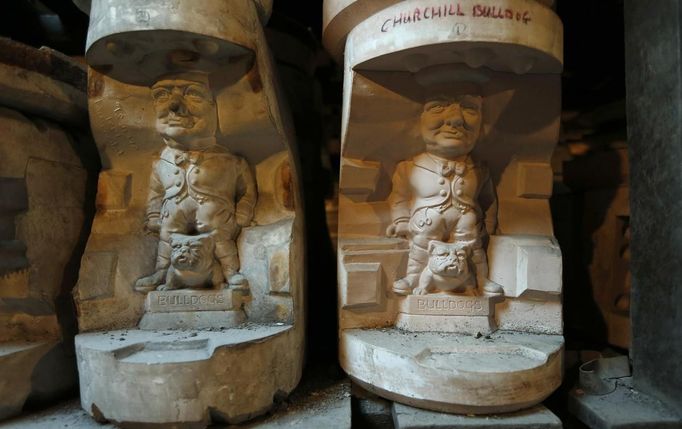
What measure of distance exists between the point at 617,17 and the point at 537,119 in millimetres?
1386

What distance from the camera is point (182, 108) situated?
6.88 ft

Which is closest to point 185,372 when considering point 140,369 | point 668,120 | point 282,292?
point 140,369

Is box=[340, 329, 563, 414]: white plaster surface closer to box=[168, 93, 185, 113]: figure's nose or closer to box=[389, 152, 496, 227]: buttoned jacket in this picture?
box=[389, 152, 496, 227]: buttoned jacket

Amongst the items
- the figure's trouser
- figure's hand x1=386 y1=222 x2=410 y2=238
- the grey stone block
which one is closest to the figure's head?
the figure's trouser

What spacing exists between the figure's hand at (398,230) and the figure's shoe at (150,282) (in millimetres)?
1114

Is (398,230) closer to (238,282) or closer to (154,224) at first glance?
(238,282)

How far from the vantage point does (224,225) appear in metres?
2.26

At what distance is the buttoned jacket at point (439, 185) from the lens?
2.27 m

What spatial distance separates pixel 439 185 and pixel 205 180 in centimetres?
110

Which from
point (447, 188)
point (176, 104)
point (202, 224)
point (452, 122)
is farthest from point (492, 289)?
point (176, 104)

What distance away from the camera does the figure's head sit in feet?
6.86

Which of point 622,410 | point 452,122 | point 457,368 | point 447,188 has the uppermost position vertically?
point 452,122

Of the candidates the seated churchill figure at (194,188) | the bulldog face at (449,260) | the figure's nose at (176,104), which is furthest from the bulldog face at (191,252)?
the bulldog face at (449,260)

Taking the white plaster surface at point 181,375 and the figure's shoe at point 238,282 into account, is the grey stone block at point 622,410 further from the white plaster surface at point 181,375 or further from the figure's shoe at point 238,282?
the figure's shoe at point 238,282
